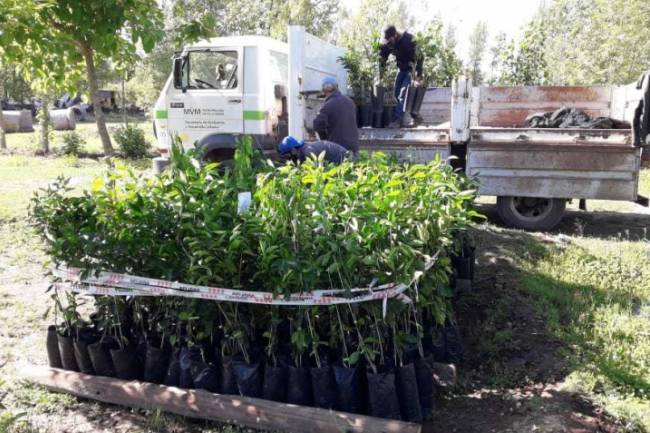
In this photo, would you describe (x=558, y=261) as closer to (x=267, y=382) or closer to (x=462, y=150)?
(x=462, y=150)

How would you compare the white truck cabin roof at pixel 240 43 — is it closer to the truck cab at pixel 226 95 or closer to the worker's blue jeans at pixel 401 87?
the truck cab at pixel 226 95

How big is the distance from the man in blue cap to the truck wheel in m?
2.82

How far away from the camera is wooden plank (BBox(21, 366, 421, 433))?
281 cm

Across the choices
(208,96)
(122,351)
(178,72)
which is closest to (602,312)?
(122,351)

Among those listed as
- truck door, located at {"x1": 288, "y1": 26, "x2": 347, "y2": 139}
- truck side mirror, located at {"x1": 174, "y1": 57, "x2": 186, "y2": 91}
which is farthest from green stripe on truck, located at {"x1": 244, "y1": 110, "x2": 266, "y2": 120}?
truck side mirror, located at {"x1": 174, "y1": 57, "x2": 186, "y2": 91}

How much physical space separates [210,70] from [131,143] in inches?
357

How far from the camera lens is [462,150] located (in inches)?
276

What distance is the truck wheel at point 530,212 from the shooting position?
7.07 m

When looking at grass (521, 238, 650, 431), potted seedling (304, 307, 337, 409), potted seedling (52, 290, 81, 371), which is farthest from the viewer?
potted seedling (52, 290, 81, 371)

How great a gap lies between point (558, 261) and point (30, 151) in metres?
15.7

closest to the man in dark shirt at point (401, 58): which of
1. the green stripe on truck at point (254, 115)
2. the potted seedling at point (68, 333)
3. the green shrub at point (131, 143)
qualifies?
the green stripe on truck at point (254, 115)

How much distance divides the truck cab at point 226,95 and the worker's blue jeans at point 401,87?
1.62 m

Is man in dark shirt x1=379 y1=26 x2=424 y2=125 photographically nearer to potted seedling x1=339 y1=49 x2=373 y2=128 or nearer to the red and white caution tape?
potted seedling x1=339 y1=49 x2=373 y2=128

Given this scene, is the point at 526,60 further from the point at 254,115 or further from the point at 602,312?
the point at 602,312
